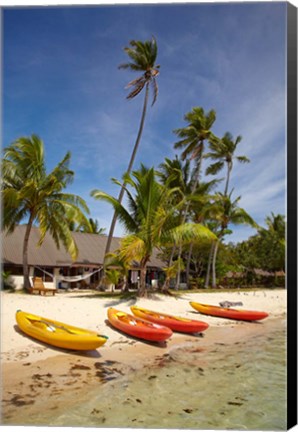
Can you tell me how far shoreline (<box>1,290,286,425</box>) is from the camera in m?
Answer: 3.73

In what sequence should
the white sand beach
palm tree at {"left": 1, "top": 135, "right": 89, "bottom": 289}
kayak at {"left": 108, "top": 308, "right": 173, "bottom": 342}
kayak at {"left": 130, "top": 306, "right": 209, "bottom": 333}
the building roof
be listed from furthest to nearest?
the building roof, palm tree at {"left": 1, "top": 135, "right": 89, "bottom": 289}, kayak at {"left": 130, "top": 306, "right": 209, "bottom": 333}, kayak at {"left": 108, "top": 308, "right": 173, "bottom": 342}, the white sand beach

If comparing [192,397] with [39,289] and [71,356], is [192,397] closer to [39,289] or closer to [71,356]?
[71,356]

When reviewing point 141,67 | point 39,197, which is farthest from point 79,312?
point 141,67

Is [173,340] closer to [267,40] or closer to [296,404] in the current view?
[296,404]

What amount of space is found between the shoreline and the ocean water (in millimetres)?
184

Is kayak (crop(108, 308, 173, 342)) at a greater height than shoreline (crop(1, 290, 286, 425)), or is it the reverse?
kayak (crop(108, 308, 173, 342))

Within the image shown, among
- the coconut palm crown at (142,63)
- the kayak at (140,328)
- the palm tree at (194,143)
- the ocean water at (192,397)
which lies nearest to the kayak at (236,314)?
the ocean water at (192,397)

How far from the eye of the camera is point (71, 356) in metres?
4.91

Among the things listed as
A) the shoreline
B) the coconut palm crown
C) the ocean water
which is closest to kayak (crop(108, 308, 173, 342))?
the shoreline

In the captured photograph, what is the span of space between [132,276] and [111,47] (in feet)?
33.1

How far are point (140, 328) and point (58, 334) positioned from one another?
1371mm

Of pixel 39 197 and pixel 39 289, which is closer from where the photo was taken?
pixel 39 289

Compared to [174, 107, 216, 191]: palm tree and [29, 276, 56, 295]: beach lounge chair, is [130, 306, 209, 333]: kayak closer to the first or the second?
[29, 276, 56, 295]: beach lounge chair

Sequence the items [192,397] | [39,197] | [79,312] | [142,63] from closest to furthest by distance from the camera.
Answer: [192,397] < [79,312] < [142,63] < [39,197]
